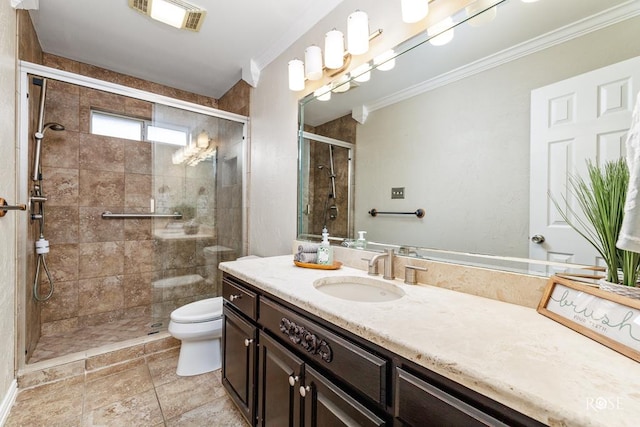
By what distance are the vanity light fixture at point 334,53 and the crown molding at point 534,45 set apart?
36 cm

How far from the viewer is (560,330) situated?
0.68 meters

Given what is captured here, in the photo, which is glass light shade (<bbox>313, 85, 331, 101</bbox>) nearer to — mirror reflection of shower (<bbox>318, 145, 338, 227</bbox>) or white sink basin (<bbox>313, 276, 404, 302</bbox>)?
mirror reflection of shower (<bbox>318, 145, 338, 227</bbox>)

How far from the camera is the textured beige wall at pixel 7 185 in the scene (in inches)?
54.1

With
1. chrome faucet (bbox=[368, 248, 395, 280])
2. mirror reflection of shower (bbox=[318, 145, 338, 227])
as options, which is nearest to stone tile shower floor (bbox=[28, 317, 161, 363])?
mirror reflection of shower (bbox=[318, 145, 338, 227])

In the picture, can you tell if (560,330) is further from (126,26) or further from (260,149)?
(126,26)

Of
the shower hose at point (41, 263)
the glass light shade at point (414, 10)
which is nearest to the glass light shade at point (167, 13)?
the glass light shade at point (414, 10)

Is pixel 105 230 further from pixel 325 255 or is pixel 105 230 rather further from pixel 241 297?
pixel 325 255

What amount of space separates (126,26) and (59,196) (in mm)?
1530

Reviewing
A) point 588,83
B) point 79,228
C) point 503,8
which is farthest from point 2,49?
A: point 588,83

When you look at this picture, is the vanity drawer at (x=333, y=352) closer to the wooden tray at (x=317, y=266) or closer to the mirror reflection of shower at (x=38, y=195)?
the wooden tray at (x=317, y=266)

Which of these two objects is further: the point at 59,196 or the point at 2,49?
the point at 59,196

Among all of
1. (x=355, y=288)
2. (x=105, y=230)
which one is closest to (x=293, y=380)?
(x=355, y=288)

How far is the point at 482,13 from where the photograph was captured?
3.46ft

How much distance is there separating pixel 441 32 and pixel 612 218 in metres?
0.95
